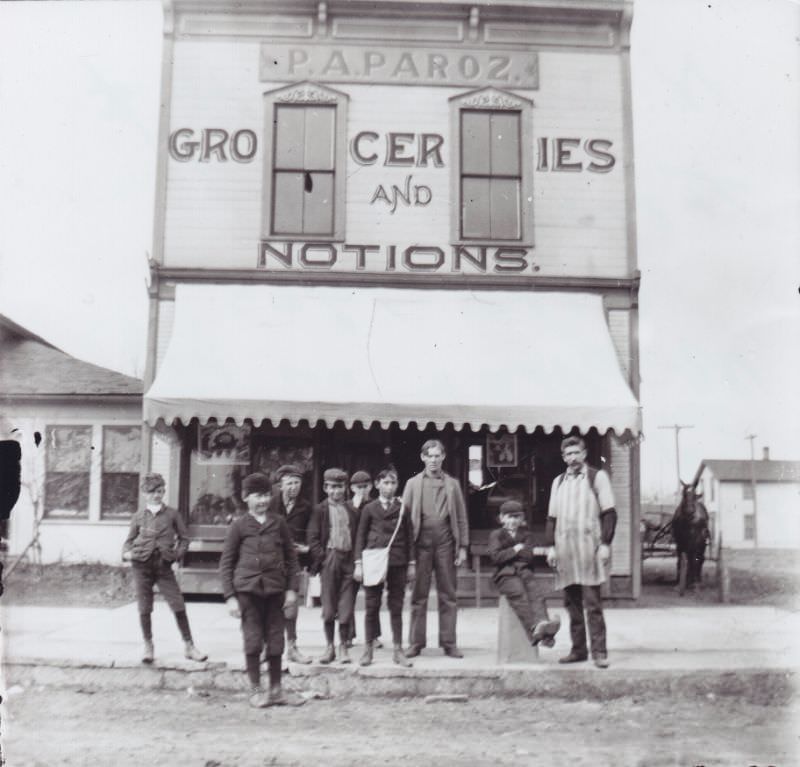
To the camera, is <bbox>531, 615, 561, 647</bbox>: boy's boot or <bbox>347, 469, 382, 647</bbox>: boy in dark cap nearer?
<bbox>531, 615, 561, 647</bbox>: boy's boot

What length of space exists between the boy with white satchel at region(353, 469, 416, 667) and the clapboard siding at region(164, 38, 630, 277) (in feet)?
17.0

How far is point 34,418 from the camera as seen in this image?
17.6m

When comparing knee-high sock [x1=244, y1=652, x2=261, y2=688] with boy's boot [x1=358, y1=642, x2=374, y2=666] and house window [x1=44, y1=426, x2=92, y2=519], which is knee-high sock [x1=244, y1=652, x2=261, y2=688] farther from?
house window [x1=44, y1=426, x2=92, y2=519]

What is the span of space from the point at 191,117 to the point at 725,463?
136 feet

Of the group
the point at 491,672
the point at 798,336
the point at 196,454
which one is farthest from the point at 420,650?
the point at 196,454

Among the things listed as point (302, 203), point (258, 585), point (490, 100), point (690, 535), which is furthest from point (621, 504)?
point (258, 585)

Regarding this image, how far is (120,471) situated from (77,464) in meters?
0.84

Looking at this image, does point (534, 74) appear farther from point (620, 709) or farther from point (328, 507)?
point (620, 709)

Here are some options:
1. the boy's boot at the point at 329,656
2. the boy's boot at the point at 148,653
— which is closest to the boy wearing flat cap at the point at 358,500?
the boy's boot at the point at 329,656

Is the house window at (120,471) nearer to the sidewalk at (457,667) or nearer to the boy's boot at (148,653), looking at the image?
the sidewalk at (457,667)

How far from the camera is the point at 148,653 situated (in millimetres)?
7797

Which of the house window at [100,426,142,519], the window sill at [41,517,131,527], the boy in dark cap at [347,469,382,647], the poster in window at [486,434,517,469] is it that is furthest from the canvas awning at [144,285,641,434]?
the window sill at [41,517,131,527]

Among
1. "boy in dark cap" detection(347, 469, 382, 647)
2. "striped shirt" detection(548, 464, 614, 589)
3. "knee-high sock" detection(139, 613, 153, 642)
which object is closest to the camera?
"knee-high sock" detection(139, 613, 153, 642)

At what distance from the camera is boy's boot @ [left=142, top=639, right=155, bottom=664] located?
776cm
